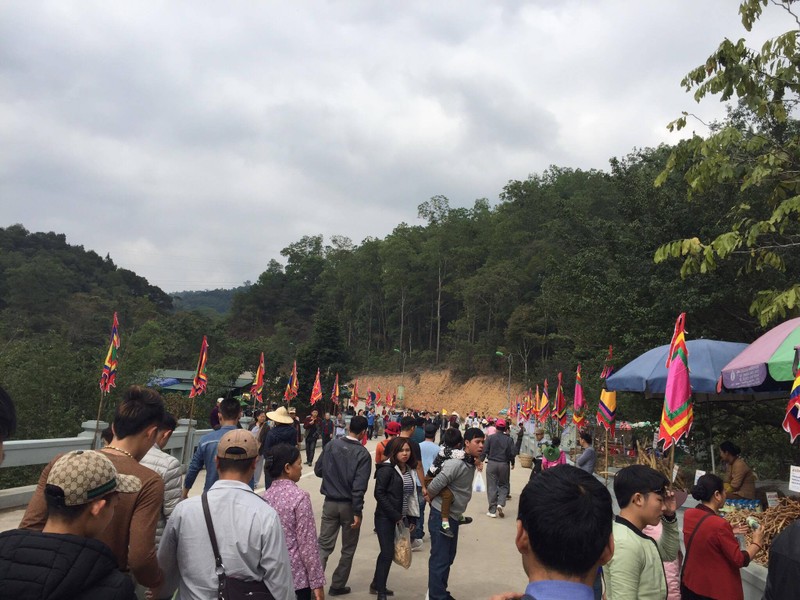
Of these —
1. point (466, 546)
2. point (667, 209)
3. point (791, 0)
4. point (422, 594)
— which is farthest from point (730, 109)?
point (422, 594)

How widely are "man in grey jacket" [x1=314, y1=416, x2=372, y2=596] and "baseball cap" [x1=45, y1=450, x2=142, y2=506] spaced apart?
380cm

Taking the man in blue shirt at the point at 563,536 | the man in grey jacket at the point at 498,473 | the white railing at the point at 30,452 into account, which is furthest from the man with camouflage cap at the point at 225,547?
the man in grey jacket at the point at 498,473

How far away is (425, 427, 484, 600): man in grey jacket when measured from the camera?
17.9 ft

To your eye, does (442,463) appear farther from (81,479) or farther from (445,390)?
(445,390)

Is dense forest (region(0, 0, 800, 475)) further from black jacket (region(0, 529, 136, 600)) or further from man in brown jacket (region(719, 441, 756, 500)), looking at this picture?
black jacket (region(0, 529, 136, 600))

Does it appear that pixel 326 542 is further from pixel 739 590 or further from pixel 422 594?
pixel 739 590

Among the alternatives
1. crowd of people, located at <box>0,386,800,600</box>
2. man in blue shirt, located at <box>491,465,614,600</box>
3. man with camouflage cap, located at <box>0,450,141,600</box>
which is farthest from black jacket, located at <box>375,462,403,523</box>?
man in blue shirt, located at <box>491,465,614,600</box>

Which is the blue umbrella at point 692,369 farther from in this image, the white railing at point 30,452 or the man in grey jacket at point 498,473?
the white railing at point 30,452

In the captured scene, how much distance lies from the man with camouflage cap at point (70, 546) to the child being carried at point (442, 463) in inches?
150

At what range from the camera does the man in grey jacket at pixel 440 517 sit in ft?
17.9

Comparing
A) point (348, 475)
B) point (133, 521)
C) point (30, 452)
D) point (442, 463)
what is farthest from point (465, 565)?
point (30, 452)

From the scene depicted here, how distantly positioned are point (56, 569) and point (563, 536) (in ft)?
5.12

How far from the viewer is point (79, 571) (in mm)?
1944

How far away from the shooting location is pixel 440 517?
5562 millimetres
